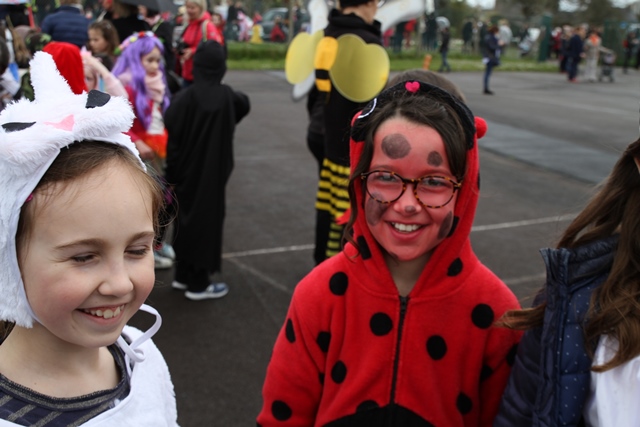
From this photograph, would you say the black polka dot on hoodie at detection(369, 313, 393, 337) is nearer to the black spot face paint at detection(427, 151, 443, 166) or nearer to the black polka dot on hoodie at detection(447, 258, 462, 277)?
the black polka dot on hoodie at detection(447, 258, 462, 277)

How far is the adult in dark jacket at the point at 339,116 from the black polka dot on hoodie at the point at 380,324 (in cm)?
215

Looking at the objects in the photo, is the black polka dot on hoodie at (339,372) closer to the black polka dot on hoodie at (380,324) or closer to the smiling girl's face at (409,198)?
the black polka dot on hoodie at (380,324)

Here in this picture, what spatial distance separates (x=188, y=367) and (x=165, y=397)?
231cm

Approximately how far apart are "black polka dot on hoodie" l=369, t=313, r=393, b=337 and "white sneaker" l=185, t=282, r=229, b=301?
2962 millimetres

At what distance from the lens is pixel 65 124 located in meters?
1.22

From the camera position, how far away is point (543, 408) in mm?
1588

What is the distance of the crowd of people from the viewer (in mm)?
1200

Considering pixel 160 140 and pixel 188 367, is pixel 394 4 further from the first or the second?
pixel 188 367

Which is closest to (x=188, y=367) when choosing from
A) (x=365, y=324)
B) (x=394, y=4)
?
(x=365, y=324)

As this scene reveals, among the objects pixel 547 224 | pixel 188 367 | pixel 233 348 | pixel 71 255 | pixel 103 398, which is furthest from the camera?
pixel 547 224

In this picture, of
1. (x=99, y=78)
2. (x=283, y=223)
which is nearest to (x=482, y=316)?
(x=99, y=78)

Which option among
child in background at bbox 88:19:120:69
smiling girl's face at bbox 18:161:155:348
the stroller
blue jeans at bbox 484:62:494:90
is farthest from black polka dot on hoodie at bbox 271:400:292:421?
the stroller

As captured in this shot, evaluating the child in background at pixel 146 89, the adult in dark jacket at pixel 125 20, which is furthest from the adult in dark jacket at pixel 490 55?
the child in background at pixel 146 89

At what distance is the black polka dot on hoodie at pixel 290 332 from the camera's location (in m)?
1.93
